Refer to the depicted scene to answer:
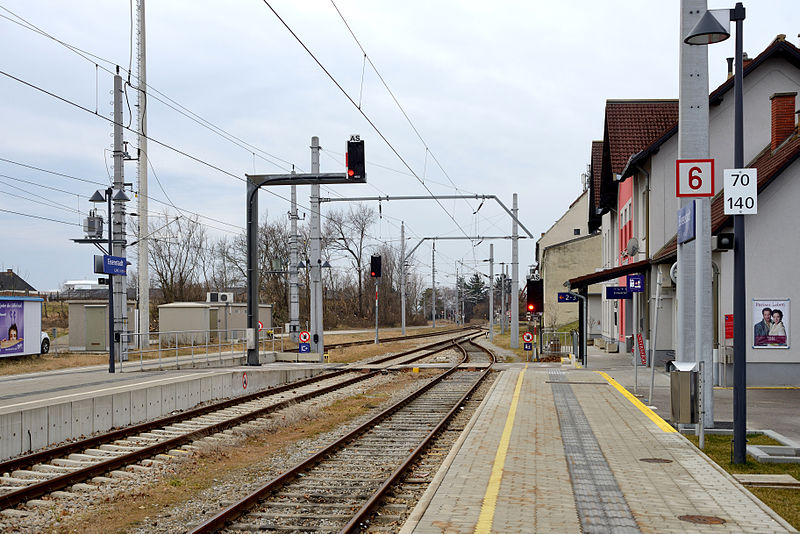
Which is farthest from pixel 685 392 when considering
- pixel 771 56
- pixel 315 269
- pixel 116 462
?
pixel 315 269

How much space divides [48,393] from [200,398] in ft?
11.3

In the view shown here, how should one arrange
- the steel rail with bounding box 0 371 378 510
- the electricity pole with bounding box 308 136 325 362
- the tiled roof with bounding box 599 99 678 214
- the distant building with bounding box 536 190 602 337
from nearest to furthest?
the steel rail with bounding box 0 371 378 510 < the tiled roof with bounding box 599 99 678 214 < the electricity pole with bounding box 308 136 325 362 < the distant building with bounding box 536 190 602 337

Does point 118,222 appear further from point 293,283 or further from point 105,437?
point 105,437

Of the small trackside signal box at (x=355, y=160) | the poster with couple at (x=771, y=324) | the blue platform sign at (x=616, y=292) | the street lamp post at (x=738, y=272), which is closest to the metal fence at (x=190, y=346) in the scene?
the small trackside signal box at (x=355, y=160)

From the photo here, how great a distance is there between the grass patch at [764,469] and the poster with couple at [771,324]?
28.2ft

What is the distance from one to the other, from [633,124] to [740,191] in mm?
21607

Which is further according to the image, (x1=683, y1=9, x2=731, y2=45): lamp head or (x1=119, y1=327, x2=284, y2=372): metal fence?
(x1=119, y1=327, x2=284, y2=372): metal fence

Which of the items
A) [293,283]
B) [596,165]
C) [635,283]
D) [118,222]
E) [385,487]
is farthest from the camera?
[596,165]

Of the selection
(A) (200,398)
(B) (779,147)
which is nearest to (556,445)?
(A) (200,398)

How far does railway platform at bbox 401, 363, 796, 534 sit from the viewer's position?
22.9 feet

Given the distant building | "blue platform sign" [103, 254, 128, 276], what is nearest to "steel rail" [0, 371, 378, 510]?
"blue platform sign" [103, 254, 128, 276]

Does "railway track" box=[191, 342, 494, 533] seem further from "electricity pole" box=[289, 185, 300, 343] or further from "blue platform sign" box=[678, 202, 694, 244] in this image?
"electricity pole" box=[289, 185, 300, 343]

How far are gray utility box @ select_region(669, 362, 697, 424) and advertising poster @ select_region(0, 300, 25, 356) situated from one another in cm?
2618

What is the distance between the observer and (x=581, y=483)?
8.61m
